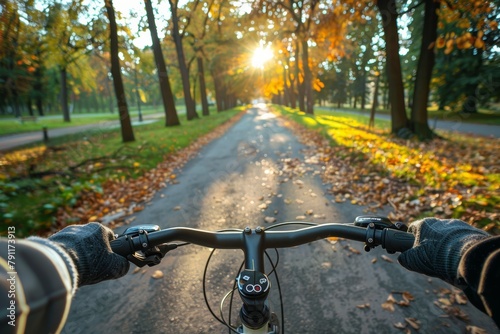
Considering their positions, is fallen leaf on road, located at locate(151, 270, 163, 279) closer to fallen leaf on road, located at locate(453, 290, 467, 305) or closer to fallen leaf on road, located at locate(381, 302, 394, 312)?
fallen leaf on road, located at locate(381, 302, 394, 312)

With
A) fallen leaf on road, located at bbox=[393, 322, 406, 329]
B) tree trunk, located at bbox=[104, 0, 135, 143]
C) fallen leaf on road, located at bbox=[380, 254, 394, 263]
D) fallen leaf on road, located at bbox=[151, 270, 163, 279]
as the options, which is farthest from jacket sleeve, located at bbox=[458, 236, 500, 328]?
tree trunk, located at bbox=[104, 0, 135, 143]

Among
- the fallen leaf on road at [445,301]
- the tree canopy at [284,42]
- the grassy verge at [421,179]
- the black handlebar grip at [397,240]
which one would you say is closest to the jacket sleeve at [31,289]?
the black handlebar grip at [397,240]

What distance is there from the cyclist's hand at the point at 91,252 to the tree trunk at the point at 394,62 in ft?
39.9

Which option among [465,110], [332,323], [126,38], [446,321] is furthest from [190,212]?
[465,110]

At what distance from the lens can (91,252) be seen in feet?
4.32

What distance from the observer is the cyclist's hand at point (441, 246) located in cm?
116

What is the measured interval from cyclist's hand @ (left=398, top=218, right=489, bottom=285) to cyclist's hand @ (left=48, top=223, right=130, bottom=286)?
5.01 feet

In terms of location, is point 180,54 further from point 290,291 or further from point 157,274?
point 290,291

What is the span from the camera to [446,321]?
2555mm

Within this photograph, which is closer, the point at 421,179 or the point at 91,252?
the point at 91,252

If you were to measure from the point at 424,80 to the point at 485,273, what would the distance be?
39.5 ft

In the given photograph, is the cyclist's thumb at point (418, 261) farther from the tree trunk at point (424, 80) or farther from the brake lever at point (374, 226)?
the tree trunk at point (424, 80)

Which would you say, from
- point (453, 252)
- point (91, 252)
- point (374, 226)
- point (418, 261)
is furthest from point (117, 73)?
point (453, 252)

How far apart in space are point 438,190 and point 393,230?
4534 mm
